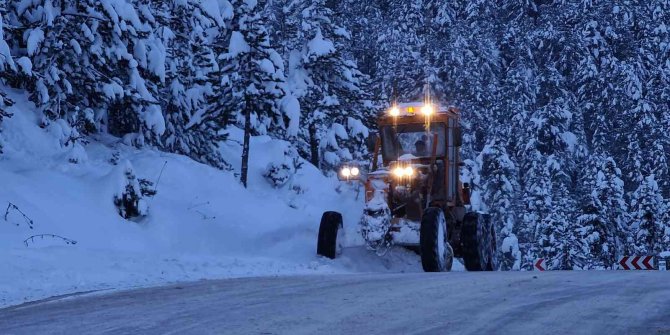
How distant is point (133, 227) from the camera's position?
12727 millimetres

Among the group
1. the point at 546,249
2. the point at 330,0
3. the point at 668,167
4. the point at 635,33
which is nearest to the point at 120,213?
the point at 546,249

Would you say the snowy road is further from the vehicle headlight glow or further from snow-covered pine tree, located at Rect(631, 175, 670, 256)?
snow-covered pine tree, located at Rect(631, 175, 670, 256)

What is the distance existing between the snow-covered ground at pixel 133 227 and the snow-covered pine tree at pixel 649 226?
21.8 meters

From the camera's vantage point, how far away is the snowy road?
530 cm

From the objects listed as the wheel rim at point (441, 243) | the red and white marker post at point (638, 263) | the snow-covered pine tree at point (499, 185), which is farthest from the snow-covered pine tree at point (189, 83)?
the snow-covered pine tree at point (499, 185)

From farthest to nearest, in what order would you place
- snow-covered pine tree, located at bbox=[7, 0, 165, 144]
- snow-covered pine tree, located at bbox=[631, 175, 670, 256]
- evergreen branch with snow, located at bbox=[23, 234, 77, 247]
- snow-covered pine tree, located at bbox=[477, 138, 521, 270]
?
snow-covered pine tree, located at bbox=[477, 138, 521, 270] < snow-covered pine tree, located at bbox=[631, 175, 670, 256] < snow-covered pine tree, located at bbox=[7, 0, 165, 144] < evergreen branch with snow, located at bbox=[23, 234, 77, 247]

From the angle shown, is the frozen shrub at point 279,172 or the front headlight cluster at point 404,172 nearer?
the front headlight cluster at point 404,172

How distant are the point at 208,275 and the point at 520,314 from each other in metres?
5.32

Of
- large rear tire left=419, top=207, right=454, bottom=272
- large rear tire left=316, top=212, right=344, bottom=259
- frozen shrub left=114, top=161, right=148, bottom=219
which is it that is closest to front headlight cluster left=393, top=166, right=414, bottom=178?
large rear tire left=419, top=207, right=454, bottom=272

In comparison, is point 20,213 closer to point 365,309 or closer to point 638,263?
point 365,309

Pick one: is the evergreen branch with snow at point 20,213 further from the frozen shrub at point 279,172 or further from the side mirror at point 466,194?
the frozen shrub at point 279,172

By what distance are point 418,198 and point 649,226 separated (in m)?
26.6

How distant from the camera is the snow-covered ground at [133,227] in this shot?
9195 millimetres

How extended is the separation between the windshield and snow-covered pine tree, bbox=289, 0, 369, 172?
35.5 feet
